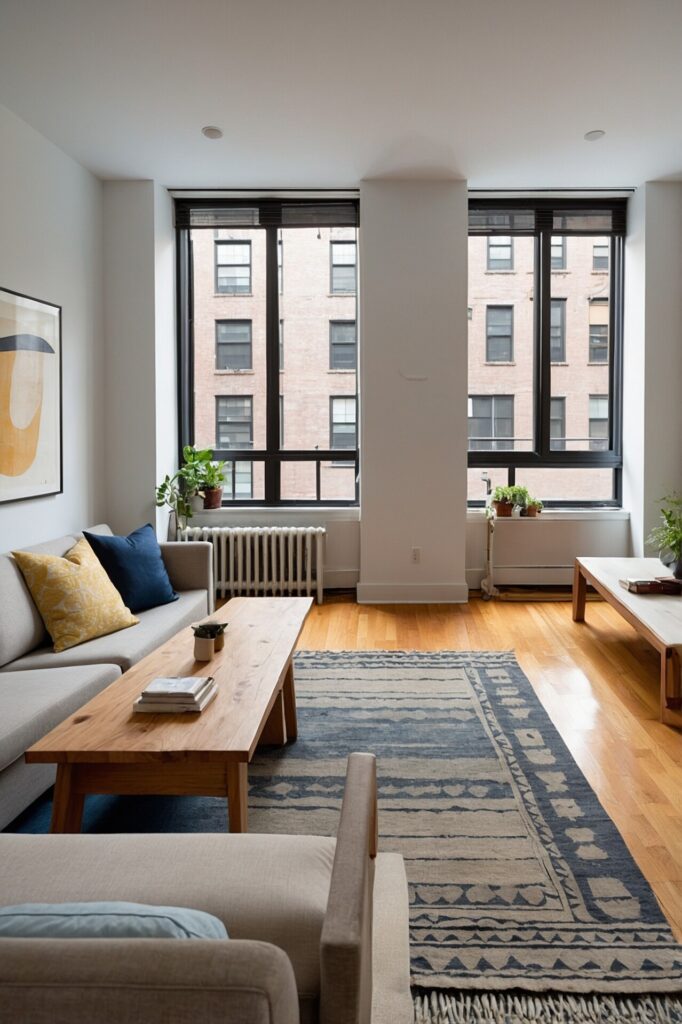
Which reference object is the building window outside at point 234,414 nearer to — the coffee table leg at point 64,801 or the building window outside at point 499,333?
the building window outside at point 499,333

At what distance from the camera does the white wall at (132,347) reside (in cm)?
532

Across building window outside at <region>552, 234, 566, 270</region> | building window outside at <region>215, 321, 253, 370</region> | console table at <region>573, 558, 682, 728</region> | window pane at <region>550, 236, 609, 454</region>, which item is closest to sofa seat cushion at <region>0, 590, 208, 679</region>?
console table at <region>573, 558, 682, 728</region>

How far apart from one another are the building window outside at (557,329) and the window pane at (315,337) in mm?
1562

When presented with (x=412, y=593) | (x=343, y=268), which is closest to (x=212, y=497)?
(x=412, y=593)

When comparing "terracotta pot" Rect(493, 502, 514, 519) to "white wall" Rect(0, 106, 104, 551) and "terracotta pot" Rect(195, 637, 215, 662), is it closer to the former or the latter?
"white wall" Rect(0, 106, 104, 551)

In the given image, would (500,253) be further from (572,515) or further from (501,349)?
(572,515)

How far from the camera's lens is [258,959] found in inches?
27.4

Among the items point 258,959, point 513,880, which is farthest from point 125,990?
point 513,880

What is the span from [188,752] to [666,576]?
3.35 meters

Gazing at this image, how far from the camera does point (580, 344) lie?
600 cm

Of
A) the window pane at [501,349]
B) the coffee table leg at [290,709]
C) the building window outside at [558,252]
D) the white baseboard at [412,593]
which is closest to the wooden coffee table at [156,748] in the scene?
Answer: the coffee table leg at [290,709]

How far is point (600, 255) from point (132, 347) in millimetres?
3673

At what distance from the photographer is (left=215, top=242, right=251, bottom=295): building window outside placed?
5.92m

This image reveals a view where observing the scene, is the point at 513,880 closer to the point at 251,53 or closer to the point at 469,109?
the point at 251,53
